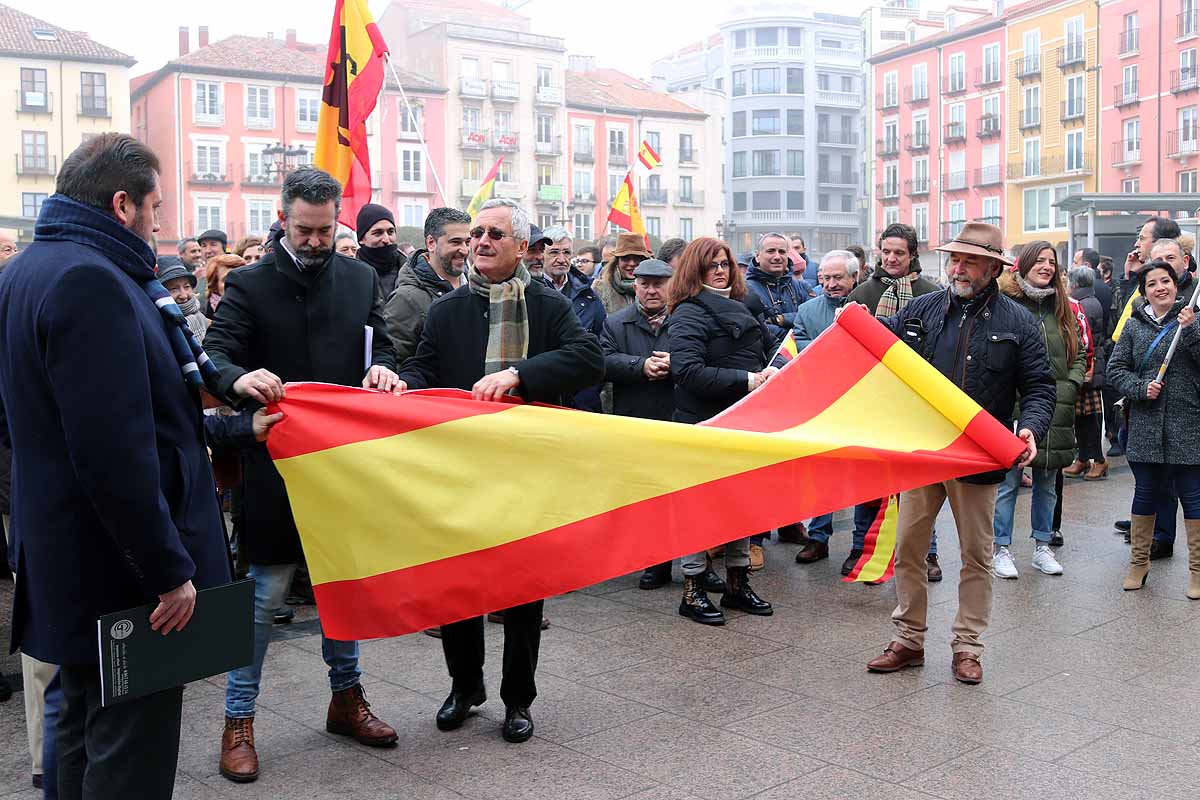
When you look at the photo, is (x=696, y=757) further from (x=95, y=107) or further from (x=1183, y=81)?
(x=95, y=107)

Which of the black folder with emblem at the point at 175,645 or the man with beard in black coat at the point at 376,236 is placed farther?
the man with beard in black coat at the point at 376,236

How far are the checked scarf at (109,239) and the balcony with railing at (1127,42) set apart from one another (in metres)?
63.8

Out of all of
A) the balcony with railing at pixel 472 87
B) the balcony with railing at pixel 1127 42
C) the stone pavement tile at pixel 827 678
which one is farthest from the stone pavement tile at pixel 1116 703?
the balcony with railing at pixel 472 87

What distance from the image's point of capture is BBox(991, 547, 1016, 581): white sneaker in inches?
318

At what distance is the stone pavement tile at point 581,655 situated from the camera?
6137mm

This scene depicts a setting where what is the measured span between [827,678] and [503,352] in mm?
2217

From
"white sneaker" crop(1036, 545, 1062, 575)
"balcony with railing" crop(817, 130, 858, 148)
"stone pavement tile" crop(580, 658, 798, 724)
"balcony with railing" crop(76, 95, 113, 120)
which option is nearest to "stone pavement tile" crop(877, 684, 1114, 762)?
"stone pavement tile" crop(580, 658, 798, 724)

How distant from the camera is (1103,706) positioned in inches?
218

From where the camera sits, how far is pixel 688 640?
6.69 metres

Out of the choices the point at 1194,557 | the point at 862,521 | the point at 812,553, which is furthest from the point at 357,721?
the point at 1194,557

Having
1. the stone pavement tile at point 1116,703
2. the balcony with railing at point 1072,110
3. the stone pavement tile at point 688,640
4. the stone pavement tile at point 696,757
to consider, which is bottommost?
the stone pavement tile at point 1116,703

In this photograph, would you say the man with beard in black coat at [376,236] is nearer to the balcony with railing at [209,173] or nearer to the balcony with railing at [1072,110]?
the balcony with railing at [209,173]

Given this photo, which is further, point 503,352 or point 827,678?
point 827,678

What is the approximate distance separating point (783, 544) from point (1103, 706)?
384cm
